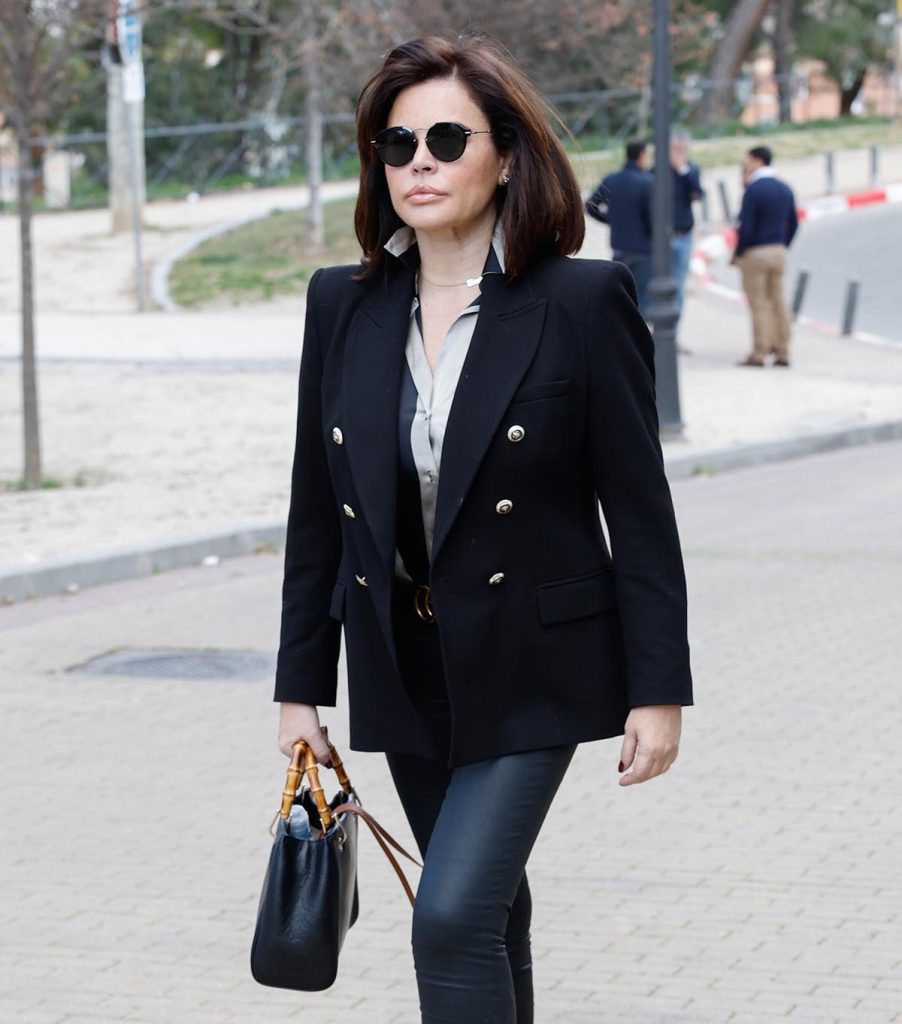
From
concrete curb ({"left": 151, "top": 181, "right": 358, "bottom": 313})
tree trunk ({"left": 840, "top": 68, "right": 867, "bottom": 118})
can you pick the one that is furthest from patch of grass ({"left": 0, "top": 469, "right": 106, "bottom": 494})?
tree trunk ({"left": 840, "top": 68, "right": 867, "bottom": 118})

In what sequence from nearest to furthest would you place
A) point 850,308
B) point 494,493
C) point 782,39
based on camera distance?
point 494,493 < point 850,308 < point 782,39

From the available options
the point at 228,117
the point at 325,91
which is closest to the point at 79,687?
the point at 325,91

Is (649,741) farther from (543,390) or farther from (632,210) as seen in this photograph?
(632,210)

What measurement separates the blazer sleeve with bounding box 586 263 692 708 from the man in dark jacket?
14.9 metres

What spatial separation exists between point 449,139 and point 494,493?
0.57m

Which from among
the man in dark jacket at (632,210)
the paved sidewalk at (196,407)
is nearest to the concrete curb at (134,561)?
the paved sidewalk at (196,407)

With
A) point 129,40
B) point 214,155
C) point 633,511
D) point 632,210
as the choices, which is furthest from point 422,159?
point 214,155

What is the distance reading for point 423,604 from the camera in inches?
132

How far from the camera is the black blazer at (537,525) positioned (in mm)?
3275

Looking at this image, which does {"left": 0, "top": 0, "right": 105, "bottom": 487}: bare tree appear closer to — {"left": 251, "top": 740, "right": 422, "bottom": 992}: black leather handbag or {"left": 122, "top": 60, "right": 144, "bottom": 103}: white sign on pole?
{"left": 122, "top": 60, "right": 144, "bottom": 103}: white sign on pole

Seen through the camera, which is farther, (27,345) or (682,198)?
(682,198)

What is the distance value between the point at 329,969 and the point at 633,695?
0.65 metres

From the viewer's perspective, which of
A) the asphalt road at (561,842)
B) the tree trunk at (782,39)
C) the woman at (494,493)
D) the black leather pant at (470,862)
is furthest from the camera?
the tree trunk at (782,39)

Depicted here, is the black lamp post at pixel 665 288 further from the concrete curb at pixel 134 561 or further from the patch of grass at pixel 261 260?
the patch of grass at pixel 261 260
